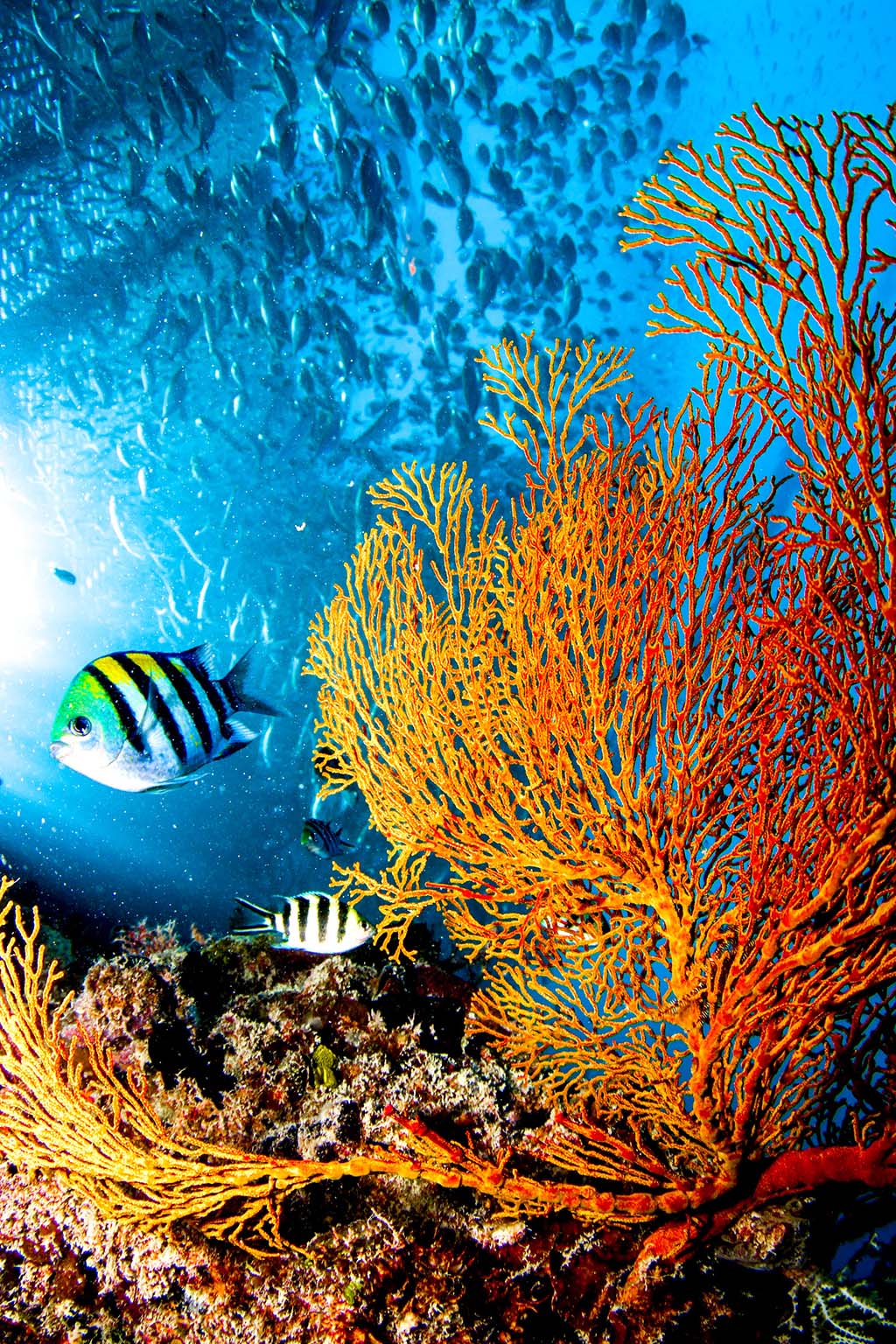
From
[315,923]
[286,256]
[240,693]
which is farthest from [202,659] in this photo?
[286,256]

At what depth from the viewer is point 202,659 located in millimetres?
2516

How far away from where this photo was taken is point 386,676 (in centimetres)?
337

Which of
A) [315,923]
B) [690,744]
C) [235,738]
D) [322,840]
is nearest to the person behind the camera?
[690,744]

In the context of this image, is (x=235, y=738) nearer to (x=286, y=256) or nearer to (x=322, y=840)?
(x=322, y=840)

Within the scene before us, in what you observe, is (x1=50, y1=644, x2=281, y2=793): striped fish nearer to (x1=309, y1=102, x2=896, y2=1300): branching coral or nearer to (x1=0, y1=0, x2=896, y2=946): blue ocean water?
(x1=309, y1=102, x2=896, y2=1300): branching coral

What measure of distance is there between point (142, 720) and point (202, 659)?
0.35 m

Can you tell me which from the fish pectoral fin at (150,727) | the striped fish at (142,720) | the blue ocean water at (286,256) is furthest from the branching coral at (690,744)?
the blue ocean water at (286,256)

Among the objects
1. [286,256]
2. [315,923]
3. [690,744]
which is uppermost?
[286,256]

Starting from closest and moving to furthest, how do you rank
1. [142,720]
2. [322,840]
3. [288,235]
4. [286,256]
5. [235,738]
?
1. [142,720]
2. [235,738]
3. [322,840]
4. [288,235]
5. [286,256]

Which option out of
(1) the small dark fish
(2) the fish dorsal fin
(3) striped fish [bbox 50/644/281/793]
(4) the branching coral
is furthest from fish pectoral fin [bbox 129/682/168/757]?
(1) the small dark fish

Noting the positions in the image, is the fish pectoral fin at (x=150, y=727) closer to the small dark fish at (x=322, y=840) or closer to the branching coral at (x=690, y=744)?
the branching coral at (x=690, y=744)

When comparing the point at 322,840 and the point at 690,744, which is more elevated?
the point at 690,744

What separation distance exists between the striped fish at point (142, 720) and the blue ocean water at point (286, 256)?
9339 millimetres

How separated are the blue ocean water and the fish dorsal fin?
9.11 m
